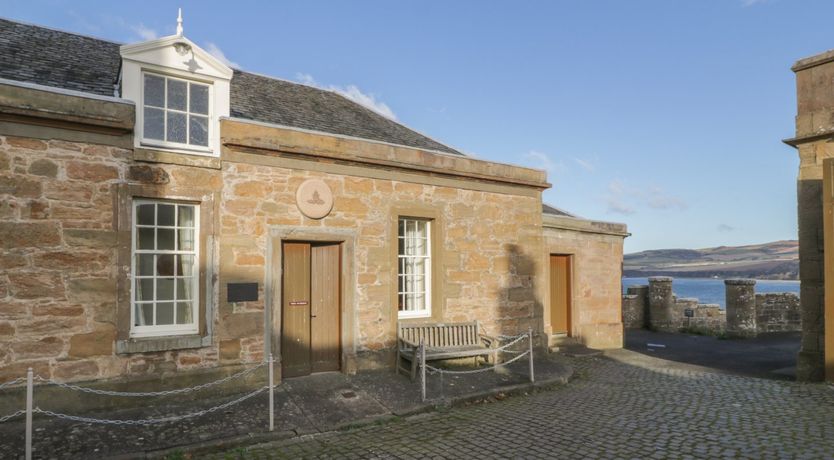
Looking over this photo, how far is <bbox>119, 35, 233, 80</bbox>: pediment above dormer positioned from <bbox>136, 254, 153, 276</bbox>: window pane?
114 inches

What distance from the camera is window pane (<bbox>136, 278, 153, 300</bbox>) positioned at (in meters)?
7.22

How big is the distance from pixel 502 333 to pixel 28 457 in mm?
8359

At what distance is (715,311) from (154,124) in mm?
19826

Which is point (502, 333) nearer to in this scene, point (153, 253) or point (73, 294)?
point (153, 253)

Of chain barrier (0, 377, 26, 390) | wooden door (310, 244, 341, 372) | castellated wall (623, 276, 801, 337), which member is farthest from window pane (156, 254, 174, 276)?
castellated wall (623, 276, 801, 337)

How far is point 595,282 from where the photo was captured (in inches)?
553

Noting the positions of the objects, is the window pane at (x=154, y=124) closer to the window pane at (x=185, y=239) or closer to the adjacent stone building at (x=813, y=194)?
the window pane at (x=185, y=239)

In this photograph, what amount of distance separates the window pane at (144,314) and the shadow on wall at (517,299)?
259 inches

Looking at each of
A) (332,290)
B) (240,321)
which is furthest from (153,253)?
(332,290)

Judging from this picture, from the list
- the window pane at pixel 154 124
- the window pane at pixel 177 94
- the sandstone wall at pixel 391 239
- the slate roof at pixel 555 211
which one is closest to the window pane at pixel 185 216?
the sandstone wall at pixel 391 239

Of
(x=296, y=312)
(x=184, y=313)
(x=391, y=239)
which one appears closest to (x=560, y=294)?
(x=391, y=239)

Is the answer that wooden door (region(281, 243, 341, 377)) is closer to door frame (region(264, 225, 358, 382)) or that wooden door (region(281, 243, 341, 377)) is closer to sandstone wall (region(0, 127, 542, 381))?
door frame (region(264, 225, 358, 382))

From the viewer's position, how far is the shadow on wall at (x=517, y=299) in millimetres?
10953

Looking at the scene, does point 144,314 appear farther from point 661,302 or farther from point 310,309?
point 661,302
